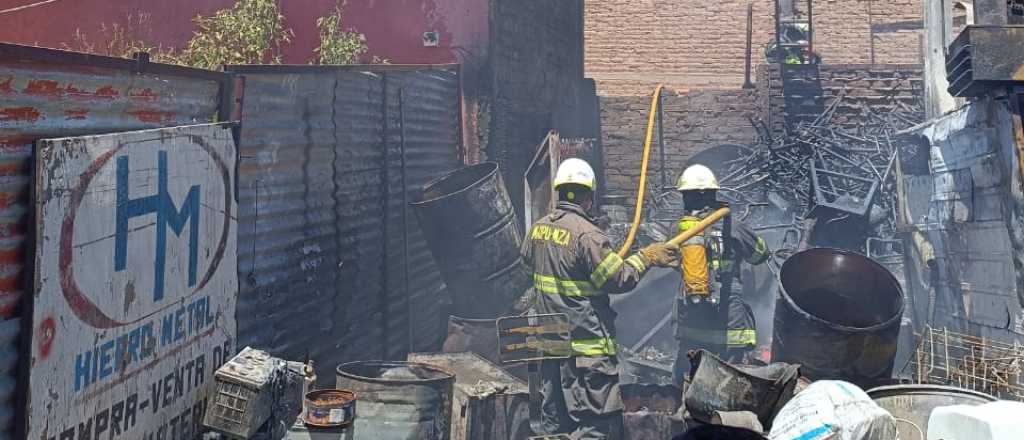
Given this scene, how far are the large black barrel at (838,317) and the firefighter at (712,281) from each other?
2.97 ft

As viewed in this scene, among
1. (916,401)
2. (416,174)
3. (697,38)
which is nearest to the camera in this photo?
(916,401)

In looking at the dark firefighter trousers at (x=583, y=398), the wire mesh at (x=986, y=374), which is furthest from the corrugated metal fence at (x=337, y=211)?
the wire mesh at (x=986, y=374)

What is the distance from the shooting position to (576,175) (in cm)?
617

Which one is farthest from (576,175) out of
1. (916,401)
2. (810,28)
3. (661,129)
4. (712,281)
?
(810,28)

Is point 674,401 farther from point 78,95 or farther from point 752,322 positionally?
point 78,95

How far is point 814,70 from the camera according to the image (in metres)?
13.9

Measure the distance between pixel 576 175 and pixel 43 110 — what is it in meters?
3.85

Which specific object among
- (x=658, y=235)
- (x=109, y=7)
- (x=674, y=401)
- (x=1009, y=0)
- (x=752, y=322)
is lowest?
(x=674, y=401)

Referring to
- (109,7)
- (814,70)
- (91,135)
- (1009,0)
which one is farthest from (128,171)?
(814,70)

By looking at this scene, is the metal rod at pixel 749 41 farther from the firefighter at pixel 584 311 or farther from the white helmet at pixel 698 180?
the firefighter at pixel 584 311

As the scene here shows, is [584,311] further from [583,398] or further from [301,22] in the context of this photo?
[301,22]

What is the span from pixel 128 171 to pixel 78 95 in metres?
0.36

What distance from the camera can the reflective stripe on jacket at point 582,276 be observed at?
574cm

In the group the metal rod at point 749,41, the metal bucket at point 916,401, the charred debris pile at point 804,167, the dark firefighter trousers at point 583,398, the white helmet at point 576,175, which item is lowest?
the dark firefighter trousers at point 583,398
